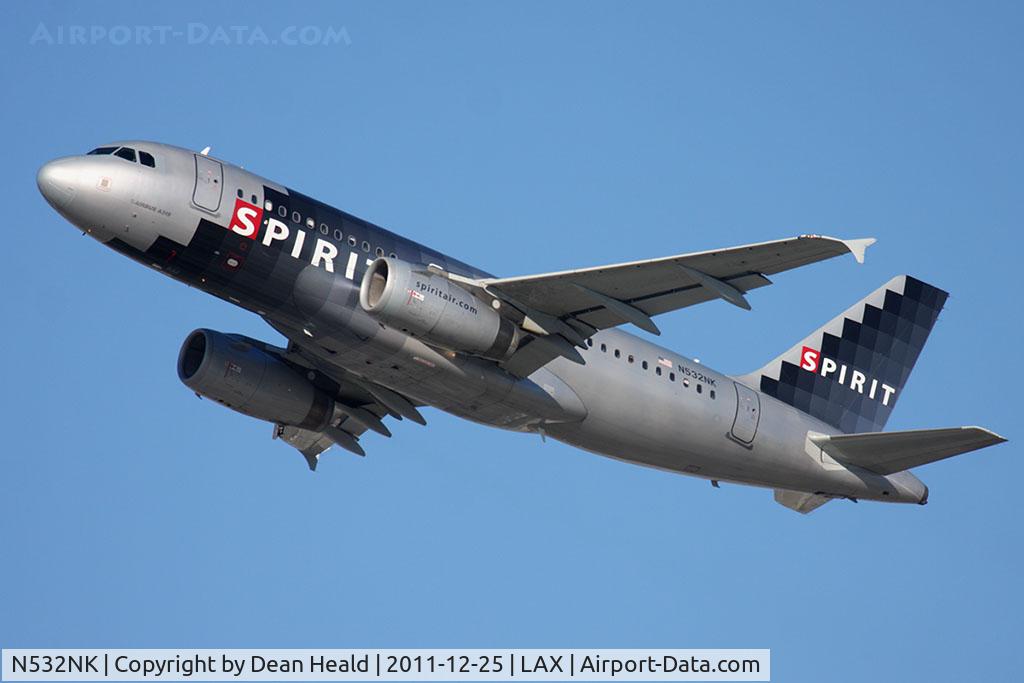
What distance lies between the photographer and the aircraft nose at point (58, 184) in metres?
33.7

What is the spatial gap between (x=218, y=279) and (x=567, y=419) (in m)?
9.46

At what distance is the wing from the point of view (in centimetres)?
3188

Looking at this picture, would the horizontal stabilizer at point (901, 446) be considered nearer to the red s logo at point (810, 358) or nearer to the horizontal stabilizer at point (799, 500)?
the horizontal stabilizer at point (799, 500)

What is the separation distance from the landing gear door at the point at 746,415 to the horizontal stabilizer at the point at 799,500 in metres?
3.04

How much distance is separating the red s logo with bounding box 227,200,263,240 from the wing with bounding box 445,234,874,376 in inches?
186

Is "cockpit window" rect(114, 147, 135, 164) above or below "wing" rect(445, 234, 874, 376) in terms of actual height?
above

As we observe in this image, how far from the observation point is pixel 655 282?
112ft

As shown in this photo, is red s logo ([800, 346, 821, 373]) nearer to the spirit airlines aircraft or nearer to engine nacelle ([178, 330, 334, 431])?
the spirit airlines aircraft

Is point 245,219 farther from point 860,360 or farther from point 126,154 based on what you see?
point 860,360

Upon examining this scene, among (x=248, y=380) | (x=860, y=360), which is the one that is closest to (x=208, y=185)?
(x=248, y=380)

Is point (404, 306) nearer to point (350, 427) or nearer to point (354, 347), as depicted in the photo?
point (354, 347)

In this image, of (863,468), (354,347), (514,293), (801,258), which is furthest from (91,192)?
(863,468)

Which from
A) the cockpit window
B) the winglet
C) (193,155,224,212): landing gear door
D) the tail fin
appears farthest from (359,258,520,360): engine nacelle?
the tail fin

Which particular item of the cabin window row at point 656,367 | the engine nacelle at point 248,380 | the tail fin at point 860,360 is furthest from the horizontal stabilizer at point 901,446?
the engine nacelle at point 248,380
